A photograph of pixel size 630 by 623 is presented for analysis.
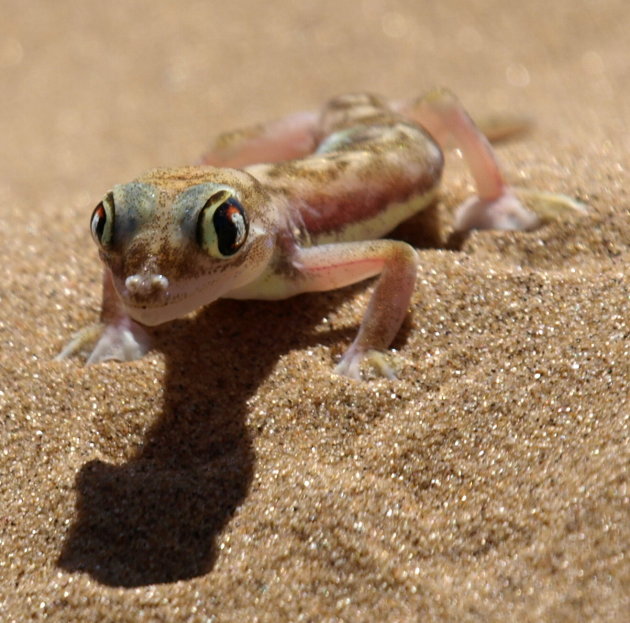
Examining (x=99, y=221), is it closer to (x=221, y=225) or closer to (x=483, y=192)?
(x=221, y=225)

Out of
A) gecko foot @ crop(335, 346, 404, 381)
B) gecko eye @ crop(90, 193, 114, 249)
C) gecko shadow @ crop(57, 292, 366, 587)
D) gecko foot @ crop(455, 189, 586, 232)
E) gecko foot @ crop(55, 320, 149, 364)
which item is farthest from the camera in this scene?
gecko foot @ crop(455, 189, 586, 232)

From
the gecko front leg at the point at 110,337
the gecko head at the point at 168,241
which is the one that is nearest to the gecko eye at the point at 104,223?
the gecko head at the point at 168,241

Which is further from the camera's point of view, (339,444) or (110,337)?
(110,337)

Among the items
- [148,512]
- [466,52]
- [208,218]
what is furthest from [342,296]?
[466,52]

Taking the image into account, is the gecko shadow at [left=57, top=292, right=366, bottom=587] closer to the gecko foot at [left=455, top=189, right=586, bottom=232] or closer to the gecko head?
the gecko head

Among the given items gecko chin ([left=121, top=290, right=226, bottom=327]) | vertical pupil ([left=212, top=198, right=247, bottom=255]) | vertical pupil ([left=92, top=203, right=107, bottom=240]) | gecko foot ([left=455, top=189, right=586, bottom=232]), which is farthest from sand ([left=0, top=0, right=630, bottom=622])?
vertical pupil ([left=92, top=203, right=107, bottom=240])

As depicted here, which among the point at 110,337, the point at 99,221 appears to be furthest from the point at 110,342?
the point at 99,221

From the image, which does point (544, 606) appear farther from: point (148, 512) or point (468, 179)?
point (468, 179)

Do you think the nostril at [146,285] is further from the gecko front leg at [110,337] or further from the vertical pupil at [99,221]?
the gecko front leg at [110,337]
